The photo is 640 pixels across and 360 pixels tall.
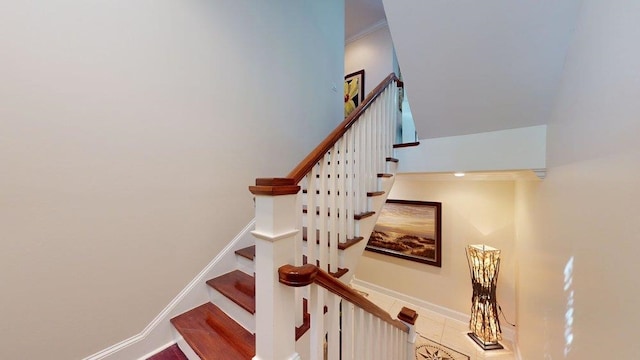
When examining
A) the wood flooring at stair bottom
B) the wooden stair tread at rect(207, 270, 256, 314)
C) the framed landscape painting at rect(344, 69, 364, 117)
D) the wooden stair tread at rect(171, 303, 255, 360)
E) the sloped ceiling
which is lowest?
the wood flooring at stair bottom

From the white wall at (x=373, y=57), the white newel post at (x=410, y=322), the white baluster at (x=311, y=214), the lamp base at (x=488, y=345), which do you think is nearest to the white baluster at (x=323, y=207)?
the white baluster at (x=311, y=214)

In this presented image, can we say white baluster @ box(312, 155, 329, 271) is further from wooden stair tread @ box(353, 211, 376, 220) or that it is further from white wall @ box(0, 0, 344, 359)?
white wall @ box(0, 0, 344, 359)

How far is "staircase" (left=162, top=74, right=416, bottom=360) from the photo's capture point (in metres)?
0.81

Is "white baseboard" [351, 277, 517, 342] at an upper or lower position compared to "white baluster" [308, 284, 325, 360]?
lower

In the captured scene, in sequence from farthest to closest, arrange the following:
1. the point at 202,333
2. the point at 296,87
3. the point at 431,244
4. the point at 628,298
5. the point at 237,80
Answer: the point at 431,244 → the point at 296,87 → the point at 237,80 → the point at 202,333 → the point at 628,298

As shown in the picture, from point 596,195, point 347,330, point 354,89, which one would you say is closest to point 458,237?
point 596,195

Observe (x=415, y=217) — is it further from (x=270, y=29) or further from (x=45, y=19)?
(x=45, y=19)

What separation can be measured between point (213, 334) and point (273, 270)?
3.46ft

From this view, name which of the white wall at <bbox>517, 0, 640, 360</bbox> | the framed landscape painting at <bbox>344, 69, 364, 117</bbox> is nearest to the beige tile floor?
the white wall at <bbox>517, 0, 640, 360</bbox>

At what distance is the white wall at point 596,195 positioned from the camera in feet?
2.02

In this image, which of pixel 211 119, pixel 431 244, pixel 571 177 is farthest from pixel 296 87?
pixel 431 244

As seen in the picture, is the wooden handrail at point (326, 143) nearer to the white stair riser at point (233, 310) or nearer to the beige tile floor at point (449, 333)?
the white stair riser at point (233, 310)

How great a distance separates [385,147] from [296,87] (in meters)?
1.14

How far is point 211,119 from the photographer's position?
1.79m
